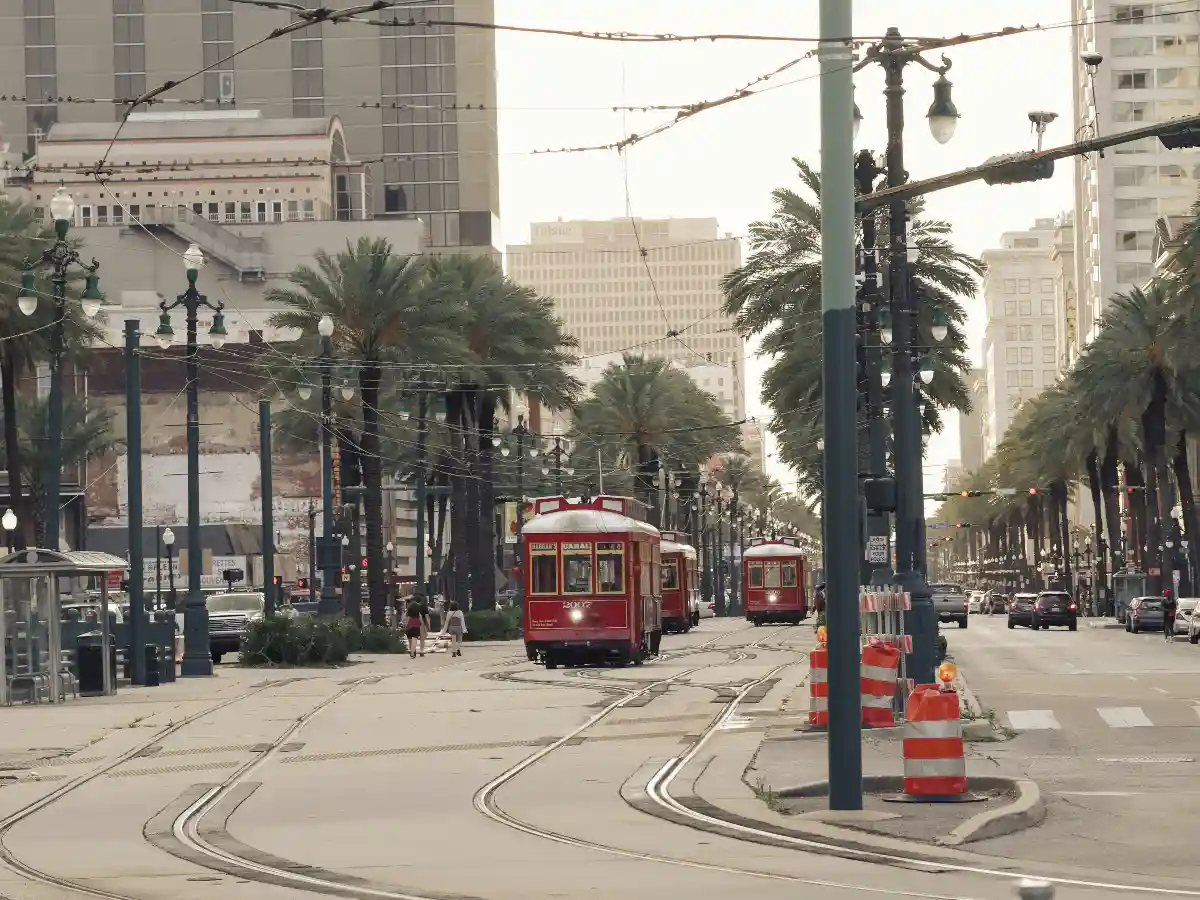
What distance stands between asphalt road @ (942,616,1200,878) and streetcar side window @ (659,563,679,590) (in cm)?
2598

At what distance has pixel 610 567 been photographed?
4434 centimetres

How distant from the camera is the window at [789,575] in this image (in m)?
86.4

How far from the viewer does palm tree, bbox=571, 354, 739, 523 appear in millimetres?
93062

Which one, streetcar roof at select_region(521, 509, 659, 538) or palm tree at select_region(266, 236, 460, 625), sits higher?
palm tree at select_region(266, 236, 460, 625)

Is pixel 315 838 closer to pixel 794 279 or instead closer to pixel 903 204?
pixel 903 204

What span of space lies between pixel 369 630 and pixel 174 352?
61432mm

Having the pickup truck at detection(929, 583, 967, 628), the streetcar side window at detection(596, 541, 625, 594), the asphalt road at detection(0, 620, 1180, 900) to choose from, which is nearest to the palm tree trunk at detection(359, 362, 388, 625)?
the streetcar side window at detection(596, 541, 625, 594)

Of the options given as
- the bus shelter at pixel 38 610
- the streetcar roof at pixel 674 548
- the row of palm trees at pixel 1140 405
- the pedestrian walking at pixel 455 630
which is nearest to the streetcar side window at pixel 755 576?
the streetcar roof at pixel 674 548

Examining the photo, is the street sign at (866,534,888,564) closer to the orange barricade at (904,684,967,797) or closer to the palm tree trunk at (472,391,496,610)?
the orange barricade at (904,684,967,797)

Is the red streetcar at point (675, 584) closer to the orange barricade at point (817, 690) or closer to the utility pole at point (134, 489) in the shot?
the utility pole at point (134, 489)

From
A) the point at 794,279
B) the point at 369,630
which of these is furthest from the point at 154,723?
the point at 794,279

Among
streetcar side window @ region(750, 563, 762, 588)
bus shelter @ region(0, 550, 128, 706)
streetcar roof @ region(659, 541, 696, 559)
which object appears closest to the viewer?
bus shelter @ region(0, 550, 128, 706)

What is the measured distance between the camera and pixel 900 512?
103ft

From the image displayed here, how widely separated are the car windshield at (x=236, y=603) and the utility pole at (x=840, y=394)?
45.9 m
